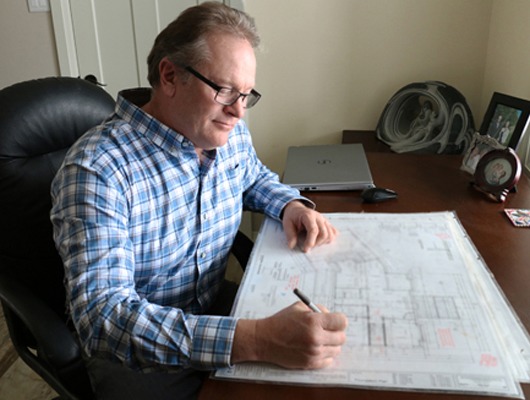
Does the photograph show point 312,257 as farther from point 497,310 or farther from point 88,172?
point 88,172

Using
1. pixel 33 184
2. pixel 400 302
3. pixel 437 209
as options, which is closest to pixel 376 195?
pixel 437 209

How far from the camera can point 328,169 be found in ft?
5.22

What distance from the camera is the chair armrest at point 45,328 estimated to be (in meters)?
0.95

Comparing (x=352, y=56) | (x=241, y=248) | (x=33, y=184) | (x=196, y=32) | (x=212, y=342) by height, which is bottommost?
(x=241, y=248)

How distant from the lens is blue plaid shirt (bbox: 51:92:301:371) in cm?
82

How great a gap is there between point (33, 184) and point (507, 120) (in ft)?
4.23

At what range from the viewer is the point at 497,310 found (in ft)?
2.87

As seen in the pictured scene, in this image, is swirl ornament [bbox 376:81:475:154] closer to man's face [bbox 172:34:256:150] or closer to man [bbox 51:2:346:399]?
man [bbox 51:2:346:399]

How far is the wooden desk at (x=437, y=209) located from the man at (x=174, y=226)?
58mm

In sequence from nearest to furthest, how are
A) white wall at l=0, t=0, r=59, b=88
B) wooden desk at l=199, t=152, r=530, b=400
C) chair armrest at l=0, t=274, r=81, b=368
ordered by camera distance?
Answer: wooden desk at l=199, t=152, r=530, b=400, chair armrest at l=0, t=274, r=81, b=368, white wall at l=0, t=0, r=59, b=88

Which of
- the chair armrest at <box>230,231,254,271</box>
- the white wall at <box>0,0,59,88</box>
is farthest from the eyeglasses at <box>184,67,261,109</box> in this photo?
the white wall at <box>0,0,59,88</box>

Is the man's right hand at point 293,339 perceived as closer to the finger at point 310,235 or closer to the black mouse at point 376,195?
the finger at point 310,235

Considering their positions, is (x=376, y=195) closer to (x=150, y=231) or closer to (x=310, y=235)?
(x=310, y=235)

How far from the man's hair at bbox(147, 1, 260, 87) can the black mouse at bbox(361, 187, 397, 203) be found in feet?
1.67
